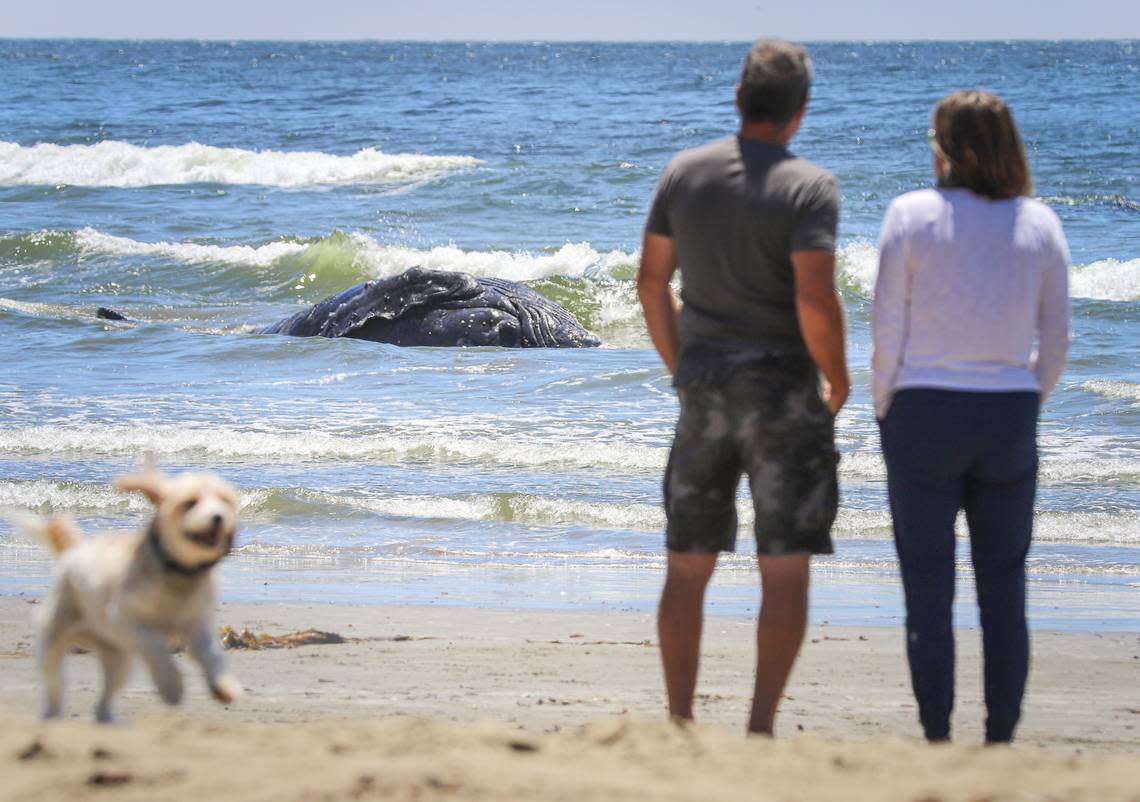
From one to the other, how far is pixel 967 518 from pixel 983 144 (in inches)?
36.6

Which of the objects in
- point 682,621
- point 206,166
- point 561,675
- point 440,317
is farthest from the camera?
point 206,166

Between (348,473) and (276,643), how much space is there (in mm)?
3395

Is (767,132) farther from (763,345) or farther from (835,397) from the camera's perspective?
(835,397)

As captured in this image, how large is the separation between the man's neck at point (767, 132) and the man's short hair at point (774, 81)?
12 millimetres

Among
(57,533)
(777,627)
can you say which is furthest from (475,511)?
(57,533)

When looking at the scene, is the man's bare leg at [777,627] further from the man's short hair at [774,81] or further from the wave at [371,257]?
the wave at [371,257]

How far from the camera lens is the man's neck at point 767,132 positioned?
3695 millimetres

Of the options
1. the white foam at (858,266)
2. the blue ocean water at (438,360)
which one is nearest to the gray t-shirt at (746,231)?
the blue ocean water at (438,360)

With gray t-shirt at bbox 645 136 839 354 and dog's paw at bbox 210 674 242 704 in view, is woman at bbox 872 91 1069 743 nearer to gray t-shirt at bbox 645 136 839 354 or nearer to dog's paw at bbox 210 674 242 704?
gray t-shirt at bbox 645 136 839 354

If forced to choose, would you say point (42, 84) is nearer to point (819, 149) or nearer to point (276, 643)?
point (819, 149)

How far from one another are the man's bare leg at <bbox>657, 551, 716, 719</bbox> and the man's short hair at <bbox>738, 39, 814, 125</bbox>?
1.15 m

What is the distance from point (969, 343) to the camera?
11.8 ft

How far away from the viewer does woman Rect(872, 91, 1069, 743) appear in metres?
3.56

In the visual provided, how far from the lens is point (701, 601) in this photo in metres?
3.86
